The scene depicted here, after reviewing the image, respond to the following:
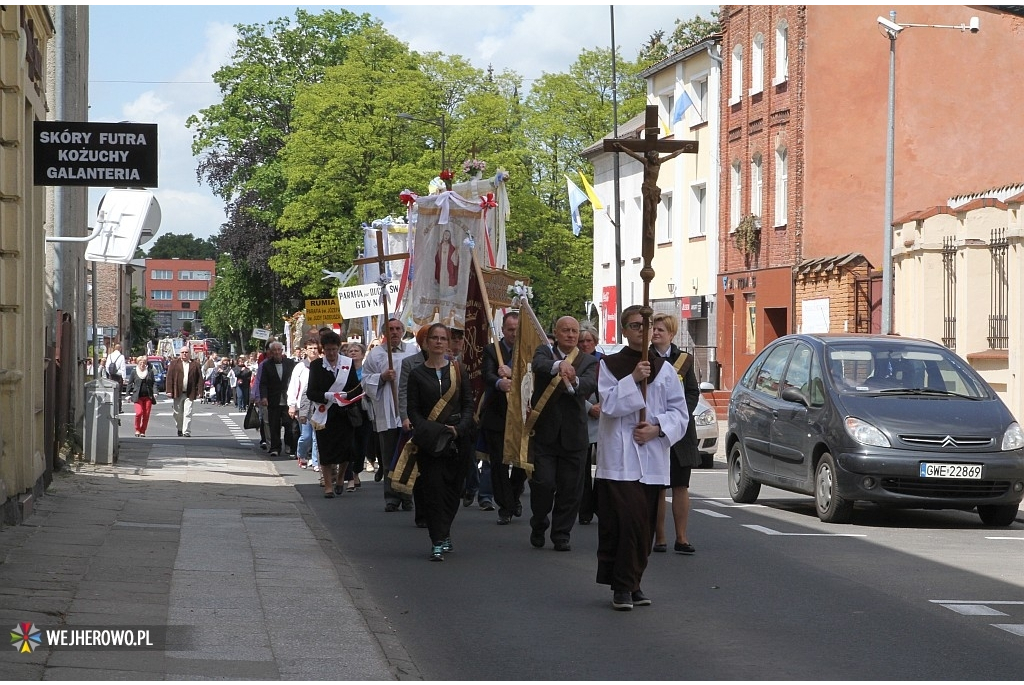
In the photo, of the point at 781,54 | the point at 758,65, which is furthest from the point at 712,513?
the point at 758,65

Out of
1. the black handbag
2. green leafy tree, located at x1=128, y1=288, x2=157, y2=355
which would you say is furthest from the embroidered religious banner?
green leafy tree, located at x1=128, y1=288, x2=157, y2=355

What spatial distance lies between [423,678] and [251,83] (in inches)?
2231

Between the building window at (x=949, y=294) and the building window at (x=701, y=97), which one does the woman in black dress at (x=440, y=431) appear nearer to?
the building window at (x=949, y=294)

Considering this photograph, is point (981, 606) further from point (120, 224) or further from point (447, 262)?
point (120, 224)

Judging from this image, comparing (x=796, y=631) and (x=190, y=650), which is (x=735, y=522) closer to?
(x=796, y=631)

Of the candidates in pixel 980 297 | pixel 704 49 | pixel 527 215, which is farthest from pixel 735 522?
pixel 527 215

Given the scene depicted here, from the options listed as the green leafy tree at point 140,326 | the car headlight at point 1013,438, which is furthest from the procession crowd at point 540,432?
the green leafy tree at point 140,326

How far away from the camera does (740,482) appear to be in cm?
1692

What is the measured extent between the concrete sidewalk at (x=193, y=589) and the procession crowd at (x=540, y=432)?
1048 mm

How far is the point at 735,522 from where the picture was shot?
14.9 meters

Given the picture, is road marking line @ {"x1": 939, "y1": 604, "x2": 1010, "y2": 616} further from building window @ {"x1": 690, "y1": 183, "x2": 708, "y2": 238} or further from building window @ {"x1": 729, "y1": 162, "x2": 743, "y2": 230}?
building window @ {"x1": 690, "y1": 183, "x2": 708, "y2": 238}

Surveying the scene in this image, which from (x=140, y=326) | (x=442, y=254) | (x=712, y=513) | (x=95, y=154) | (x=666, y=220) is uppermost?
(x=666, y=220)

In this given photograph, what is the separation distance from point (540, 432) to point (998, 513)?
5021mm

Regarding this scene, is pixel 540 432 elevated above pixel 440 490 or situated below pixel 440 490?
above
